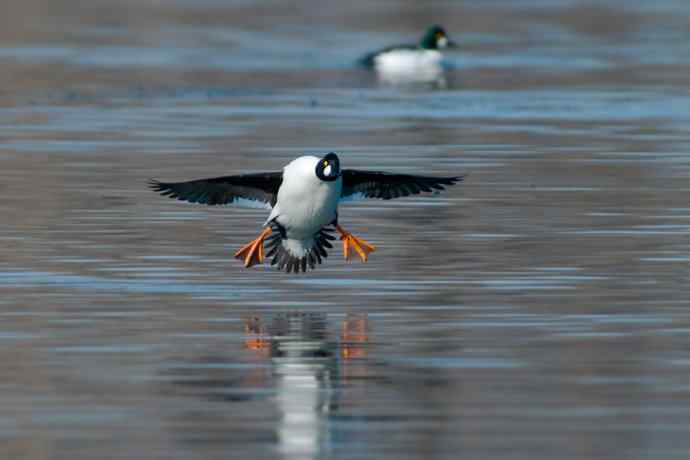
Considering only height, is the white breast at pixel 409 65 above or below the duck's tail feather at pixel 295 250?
above

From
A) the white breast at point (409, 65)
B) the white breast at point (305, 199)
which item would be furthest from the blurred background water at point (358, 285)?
the white breast at point (409, 65)

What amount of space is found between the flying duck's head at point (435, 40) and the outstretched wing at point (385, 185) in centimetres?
2526

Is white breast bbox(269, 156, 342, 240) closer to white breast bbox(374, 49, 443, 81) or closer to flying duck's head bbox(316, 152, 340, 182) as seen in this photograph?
flying duck's head bbox(316, 152, 340, 182)

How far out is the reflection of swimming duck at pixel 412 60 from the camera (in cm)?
3644

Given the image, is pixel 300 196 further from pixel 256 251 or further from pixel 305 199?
pixel 256 251

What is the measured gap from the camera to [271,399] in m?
9.66

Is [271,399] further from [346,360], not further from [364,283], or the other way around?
[364,283]

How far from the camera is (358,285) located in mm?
13359

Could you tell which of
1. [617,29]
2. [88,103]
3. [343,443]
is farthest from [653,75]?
[343,443]

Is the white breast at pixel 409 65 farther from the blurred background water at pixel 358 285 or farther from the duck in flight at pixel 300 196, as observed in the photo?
the duck in flight at pixel 300 196

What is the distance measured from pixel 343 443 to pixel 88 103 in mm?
20461

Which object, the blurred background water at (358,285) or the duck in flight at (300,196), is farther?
the duck in flight at (300,196)

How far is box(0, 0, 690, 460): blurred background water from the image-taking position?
29.9 ft

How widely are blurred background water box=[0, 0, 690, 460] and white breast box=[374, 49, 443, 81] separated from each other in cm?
435
